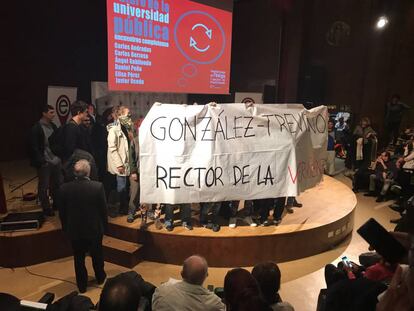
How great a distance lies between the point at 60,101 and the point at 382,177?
6.42 m

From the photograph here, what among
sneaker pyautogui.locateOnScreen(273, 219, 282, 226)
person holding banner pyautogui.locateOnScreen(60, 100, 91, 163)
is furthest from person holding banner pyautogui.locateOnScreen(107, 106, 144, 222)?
sneaker pyautogui.locateOnScreen(273, 219, 282, 226)

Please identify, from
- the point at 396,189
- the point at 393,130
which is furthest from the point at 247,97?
the point at 393,130

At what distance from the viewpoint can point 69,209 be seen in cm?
323

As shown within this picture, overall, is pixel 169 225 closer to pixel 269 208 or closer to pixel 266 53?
pixel 269 208

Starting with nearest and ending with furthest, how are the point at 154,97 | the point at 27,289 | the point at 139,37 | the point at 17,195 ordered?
the point at 27,289 < the point at 17,195 < the point at 139,37 < the point at 154,97

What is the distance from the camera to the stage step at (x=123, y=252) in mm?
3925

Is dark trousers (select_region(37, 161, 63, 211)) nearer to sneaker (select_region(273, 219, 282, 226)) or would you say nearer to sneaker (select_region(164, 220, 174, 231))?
sneaker (select_region(164, 220, 174, 231))

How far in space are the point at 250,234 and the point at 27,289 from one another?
2466mm

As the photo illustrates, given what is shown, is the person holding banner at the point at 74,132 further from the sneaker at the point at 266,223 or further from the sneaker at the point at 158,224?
the sneaker at the point at 266,223

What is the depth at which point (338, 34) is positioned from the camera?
407 inches

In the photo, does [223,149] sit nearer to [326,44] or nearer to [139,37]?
[139,37]

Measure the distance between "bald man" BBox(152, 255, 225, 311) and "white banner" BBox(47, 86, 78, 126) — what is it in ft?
16.4

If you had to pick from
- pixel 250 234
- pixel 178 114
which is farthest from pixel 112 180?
pixel 250 234

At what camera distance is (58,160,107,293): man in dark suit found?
3.19 meters
